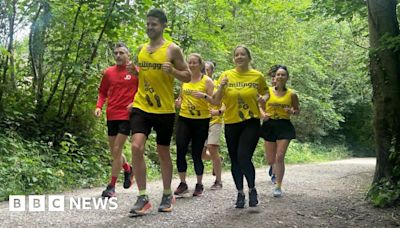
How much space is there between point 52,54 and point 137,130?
522 centimetres

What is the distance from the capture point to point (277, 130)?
722 cm

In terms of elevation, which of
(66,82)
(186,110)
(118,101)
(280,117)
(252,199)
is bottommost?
(252,199)

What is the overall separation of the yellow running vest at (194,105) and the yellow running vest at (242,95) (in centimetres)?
74

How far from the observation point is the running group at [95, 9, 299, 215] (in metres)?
5.27

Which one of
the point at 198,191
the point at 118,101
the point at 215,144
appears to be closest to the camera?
the point at 118,101

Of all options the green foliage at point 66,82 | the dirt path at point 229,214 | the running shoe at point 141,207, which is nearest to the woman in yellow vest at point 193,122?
the dirt path at point 229,214

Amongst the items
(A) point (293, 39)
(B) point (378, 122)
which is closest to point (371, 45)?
(B) point (378, 122)

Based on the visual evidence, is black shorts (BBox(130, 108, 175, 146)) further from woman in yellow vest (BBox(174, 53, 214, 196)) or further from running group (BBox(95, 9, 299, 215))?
woman in yellow vest (BBox(174, 53, 214, 196))

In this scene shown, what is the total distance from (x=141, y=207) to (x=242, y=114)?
5.61 feet

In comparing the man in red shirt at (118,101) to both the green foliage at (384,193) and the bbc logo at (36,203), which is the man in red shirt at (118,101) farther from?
the green foliage at (384,193)

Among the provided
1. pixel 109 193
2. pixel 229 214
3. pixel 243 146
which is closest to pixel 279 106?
pixel 243 146

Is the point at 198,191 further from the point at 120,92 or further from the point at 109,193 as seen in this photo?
the point at 120,92

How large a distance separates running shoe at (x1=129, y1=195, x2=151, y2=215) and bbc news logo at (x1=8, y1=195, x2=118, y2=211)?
0.68 m

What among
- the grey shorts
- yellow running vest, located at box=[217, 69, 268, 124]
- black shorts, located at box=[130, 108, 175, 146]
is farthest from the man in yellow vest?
the grey shorts
